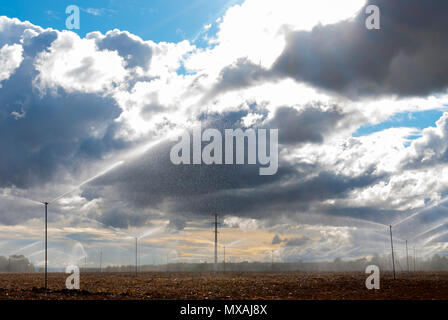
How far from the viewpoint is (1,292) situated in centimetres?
4878
